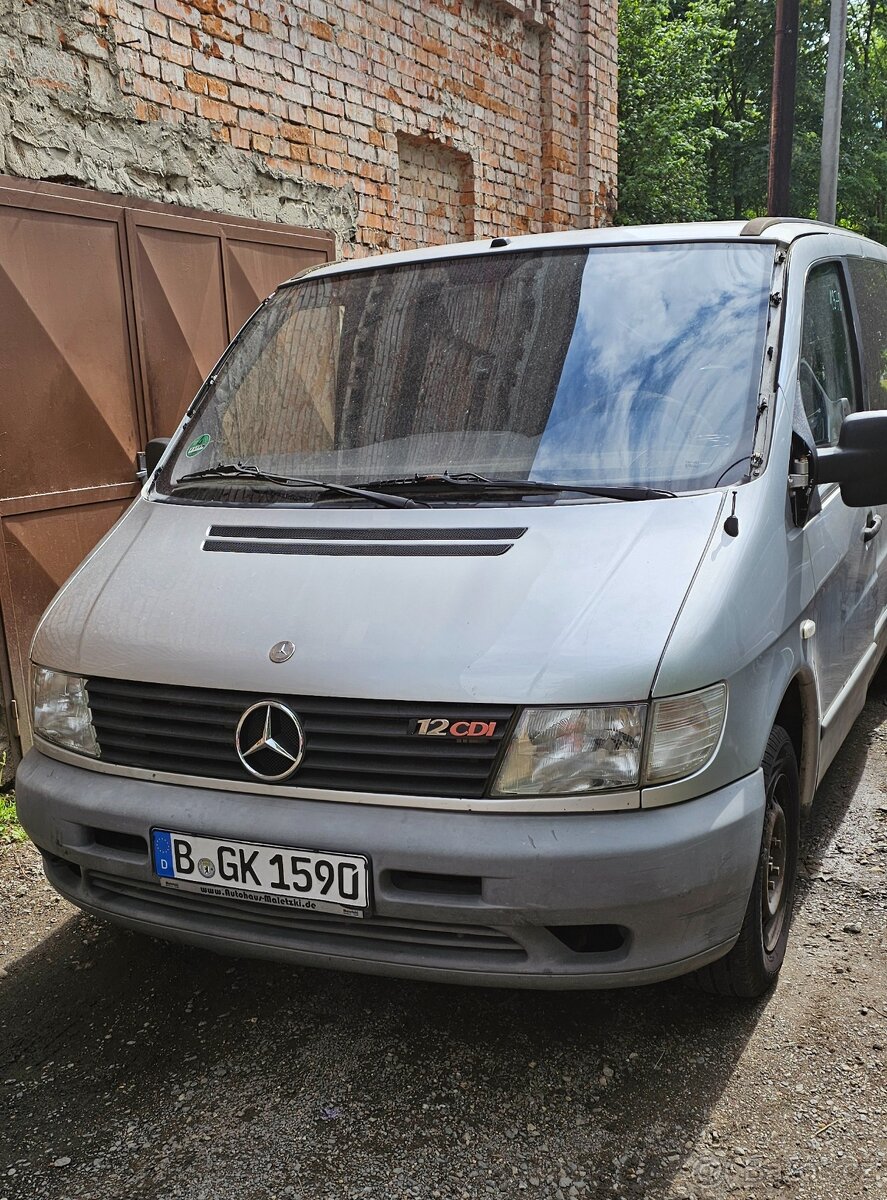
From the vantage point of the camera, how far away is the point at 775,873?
110 inches

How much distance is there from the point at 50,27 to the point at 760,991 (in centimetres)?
476

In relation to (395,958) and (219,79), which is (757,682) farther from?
(219,79)

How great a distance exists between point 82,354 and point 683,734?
3.70 meters

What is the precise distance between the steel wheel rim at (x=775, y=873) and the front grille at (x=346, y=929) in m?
0.78

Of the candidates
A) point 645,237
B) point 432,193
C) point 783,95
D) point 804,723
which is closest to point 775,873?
point 804,723

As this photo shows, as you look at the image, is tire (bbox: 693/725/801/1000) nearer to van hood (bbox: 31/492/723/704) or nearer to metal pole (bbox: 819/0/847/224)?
van hood (bbox: 31/492/723/704)

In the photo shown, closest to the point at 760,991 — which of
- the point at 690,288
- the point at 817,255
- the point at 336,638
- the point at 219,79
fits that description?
the point at 336,638

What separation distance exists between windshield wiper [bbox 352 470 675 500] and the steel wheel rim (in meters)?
0.78

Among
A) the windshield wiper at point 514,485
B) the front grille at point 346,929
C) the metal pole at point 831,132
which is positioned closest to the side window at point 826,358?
the windshield wiper at point 514,485

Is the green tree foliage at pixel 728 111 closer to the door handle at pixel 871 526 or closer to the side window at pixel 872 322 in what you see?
the side window at pixel 872 322

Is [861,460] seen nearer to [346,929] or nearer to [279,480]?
[279,480]

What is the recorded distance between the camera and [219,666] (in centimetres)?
233

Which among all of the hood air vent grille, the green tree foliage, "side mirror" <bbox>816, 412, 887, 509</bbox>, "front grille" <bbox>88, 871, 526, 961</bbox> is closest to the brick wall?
the hood air vent grille

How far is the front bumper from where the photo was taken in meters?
2.09
